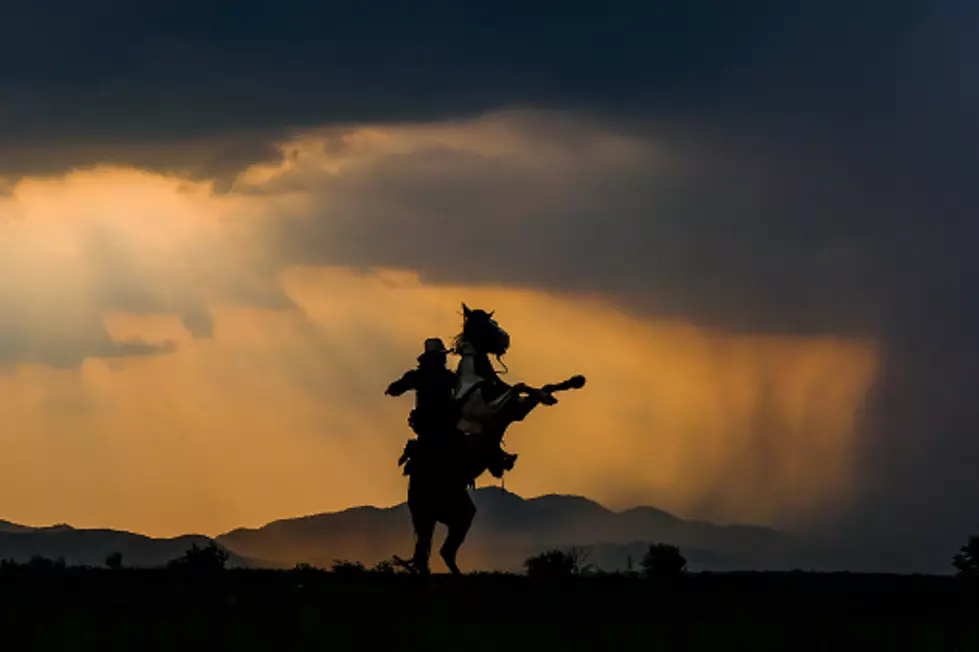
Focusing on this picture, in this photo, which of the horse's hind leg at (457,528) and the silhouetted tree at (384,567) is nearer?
the horse's hind leg at (457,528)

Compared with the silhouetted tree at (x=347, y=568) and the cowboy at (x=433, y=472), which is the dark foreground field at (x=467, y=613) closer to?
the cowboy at (x=433, y=472)

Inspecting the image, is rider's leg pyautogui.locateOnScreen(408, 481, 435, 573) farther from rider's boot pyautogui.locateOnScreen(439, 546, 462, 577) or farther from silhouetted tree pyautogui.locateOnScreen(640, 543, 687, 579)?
silhouetted tree pyautogui.locateOnScreen(640, 543, 687, 579)

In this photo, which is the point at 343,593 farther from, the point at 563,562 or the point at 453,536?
the point at 563,562

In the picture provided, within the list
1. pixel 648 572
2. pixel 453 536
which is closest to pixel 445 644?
pixel 453 536

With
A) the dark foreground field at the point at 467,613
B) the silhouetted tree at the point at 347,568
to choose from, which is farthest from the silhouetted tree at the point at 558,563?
the dark foreground field at the point at 467,613

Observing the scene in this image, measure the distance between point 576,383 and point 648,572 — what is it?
22.0ft

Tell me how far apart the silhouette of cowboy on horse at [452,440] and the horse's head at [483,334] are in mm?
577

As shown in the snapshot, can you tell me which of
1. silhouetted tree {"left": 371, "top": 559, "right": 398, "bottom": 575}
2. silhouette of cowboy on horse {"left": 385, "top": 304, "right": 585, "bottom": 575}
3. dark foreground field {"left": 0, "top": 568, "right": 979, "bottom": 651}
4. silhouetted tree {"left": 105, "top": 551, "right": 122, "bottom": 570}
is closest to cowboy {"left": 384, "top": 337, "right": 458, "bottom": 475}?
silhouette of cowboy on horse {"left": 385, "top": 304, "right": 585, "bottom": 575}

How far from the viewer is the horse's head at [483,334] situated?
108ft

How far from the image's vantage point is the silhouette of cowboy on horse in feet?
105

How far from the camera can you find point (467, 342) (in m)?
32.9

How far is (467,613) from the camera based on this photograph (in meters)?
25.1

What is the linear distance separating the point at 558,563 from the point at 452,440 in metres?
6.79

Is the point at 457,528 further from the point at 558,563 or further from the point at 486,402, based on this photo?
the point at 558,563
